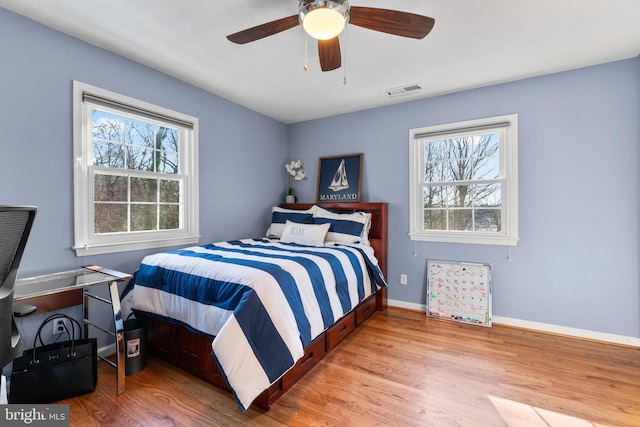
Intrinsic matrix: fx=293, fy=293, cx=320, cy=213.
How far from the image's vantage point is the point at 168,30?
2.14 m

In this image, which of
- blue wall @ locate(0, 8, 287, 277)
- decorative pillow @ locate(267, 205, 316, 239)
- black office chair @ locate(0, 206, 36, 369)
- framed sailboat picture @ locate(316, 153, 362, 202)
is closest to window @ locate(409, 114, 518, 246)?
framed sailboat picture @ locate(316, 153, 362, 202)

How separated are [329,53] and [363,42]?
523mm

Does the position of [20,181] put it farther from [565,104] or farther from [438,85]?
[565,104]

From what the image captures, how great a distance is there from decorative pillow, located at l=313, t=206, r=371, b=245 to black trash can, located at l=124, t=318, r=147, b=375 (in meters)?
1.92

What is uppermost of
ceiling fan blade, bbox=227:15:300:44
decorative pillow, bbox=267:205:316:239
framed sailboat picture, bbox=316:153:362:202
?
ceiling fan blade, bbox=227:15:300:44

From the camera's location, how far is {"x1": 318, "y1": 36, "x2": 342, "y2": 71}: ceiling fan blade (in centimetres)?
185

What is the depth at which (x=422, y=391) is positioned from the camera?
1.89 metres

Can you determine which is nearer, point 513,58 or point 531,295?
point 513,58

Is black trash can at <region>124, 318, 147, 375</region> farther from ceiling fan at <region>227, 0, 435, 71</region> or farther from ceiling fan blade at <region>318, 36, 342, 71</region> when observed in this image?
ceiling fan blade at <region>318, 36, 342, 71</region>

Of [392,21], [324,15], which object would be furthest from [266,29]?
[392,21]

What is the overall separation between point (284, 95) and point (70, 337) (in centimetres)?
295

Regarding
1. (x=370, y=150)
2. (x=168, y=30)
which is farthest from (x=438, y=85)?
(x=168, y=30)

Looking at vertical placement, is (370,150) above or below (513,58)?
below

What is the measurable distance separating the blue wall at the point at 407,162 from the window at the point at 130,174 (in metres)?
0.09
